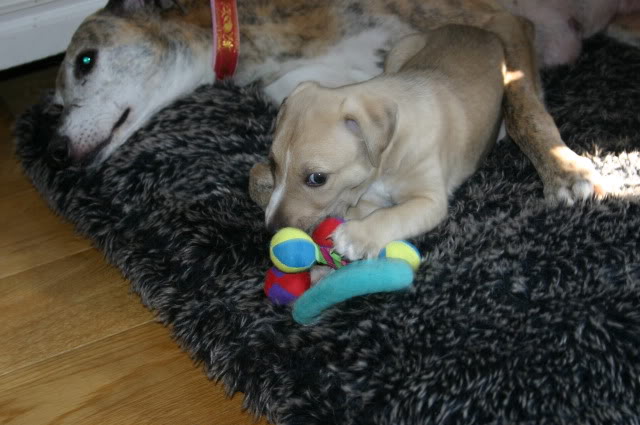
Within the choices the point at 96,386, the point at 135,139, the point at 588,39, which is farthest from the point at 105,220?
the point at 588,39

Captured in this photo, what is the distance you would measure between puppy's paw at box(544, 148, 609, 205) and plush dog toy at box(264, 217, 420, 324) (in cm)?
56

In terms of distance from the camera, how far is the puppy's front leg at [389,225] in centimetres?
205


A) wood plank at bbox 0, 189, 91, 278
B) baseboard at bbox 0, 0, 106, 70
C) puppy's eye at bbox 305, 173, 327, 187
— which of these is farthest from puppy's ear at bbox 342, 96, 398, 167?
baseboard at bbox 0, 0, 106, 70

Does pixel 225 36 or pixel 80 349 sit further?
pixel 225 36

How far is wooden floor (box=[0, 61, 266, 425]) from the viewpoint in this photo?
217 cm

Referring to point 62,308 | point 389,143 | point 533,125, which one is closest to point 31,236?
point 62,308

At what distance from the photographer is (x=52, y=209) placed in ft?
10.1

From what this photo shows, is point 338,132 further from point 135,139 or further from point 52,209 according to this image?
point 52,209

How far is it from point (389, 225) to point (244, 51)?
1.36m

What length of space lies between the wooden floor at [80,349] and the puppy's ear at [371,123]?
79 centimetres

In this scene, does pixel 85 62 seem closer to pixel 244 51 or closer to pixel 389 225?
pixel 244 51

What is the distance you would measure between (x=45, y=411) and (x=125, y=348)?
301 millimetres

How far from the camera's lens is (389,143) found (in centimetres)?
215

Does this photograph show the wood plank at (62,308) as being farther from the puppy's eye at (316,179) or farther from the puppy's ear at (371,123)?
the puppy's ear at (371,123)
